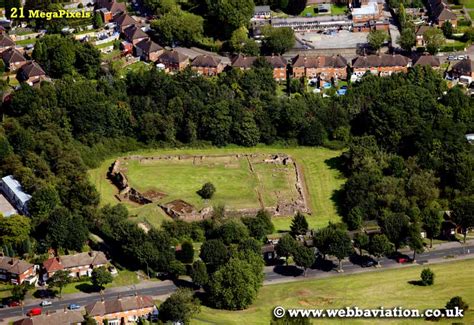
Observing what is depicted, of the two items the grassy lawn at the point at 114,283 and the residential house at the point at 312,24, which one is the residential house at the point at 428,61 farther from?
the grassy lawn at the point at 114,283

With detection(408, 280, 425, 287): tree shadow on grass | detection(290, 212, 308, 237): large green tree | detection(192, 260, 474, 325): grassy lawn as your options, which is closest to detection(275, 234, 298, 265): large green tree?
detection(192, 260, 474, 325): grassy lawn

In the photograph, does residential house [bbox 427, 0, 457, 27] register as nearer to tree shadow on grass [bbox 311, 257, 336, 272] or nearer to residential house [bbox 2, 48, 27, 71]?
residential house [bbox 2, 48, 27, 71]

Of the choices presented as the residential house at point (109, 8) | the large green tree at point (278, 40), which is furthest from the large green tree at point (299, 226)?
the residential house at point (109, 8)

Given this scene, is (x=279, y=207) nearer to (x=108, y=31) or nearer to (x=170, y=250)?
(x=170, y=250)

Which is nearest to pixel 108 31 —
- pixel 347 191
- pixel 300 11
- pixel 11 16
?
pixel 11 16

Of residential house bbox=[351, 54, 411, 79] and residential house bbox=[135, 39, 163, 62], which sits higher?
residential house bbox=[135, 39, 163, 62]
